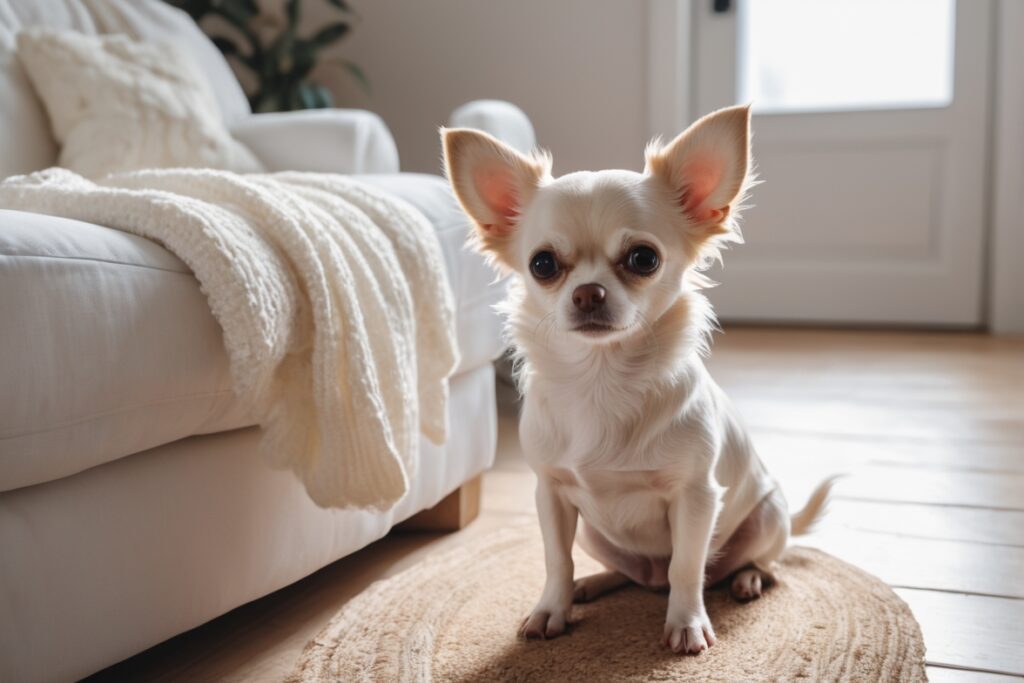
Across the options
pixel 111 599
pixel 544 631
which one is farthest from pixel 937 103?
pixel 111 599

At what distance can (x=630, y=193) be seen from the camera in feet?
3.30

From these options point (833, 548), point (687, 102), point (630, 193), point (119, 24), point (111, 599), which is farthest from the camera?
point (687, 102)

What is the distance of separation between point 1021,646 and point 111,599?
100 centimetres

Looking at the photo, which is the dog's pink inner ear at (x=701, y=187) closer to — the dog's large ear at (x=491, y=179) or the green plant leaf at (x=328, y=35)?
the dog's large ear at (x=491, y=179)

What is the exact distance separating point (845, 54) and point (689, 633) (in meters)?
3.01

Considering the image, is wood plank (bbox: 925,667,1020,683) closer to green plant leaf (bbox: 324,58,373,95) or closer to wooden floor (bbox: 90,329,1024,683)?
wooden floor (bbox: 90,329,1024,683)

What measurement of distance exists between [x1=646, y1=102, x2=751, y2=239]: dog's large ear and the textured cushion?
1291 mm

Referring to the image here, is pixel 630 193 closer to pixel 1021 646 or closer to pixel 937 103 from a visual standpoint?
pixel 1021 646

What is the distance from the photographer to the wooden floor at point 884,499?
43.1 inches

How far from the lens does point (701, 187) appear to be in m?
1.06

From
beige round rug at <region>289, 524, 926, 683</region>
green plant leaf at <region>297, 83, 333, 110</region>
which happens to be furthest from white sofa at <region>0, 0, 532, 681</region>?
green plant leaf at <region>297, 83, 333, 110</region>

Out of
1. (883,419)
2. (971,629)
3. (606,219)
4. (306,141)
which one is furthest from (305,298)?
(883,419)

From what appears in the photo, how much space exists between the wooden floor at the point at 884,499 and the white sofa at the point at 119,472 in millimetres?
90

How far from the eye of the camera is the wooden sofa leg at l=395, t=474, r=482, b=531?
154cm
